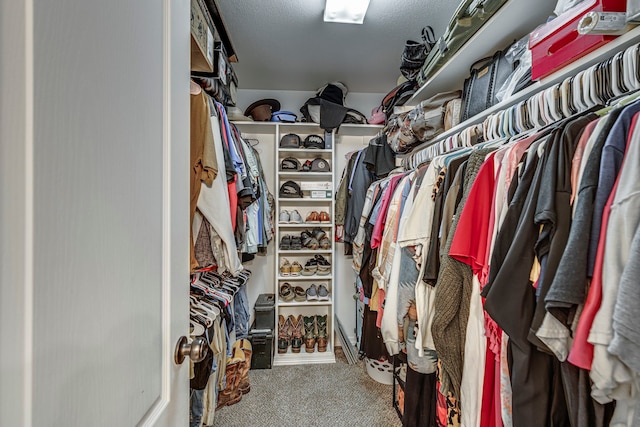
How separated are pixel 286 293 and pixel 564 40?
7.51 ft

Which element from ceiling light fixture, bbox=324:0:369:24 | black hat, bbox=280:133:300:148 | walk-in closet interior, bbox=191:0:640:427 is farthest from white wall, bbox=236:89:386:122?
ceiling light fixture, bbox=324:0:369:24

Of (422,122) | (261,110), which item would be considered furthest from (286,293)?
(422,122)

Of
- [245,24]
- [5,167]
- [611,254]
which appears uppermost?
[245,24]

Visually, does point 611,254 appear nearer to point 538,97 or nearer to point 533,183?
point 533,183

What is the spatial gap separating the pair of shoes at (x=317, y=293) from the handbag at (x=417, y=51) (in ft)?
5.78

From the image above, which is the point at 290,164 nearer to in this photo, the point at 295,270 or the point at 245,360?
the point at 295,270

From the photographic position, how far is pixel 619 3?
26.1 inches

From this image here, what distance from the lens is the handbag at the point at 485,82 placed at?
3.86 feet

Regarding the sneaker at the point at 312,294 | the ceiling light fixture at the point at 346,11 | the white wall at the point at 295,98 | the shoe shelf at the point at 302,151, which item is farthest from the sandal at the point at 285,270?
the ceiling light fixture at the point at 346,11

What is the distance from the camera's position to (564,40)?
0.80 m

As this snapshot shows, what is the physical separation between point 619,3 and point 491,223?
1.79 feet

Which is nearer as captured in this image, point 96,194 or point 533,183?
point 96,194

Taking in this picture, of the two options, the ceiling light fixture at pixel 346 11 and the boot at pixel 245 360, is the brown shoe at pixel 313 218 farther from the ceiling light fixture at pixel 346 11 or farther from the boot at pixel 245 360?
the ceiling light fixture at pixel 346 11

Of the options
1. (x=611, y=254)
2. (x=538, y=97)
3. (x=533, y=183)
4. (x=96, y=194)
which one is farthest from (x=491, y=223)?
(x=96, y=194)
